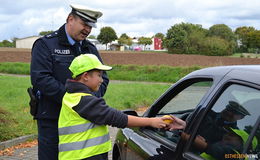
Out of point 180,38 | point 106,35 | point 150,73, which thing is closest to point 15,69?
point 150,73

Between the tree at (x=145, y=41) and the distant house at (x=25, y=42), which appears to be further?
the tree at (x=145, y=41)

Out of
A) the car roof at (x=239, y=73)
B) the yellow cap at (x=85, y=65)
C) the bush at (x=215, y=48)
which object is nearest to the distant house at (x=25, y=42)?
the bush at (x=215, y=48)

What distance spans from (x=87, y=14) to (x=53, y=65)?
1.79 feet

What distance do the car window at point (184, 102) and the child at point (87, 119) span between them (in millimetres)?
312

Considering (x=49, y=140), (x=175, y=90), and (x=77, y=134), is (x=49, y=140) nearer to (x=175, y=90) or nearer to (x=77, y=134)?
(x=77, y=134)

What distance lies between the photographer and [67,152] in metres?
2.64

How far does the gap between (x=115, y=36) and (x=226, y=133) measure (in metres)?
98.2

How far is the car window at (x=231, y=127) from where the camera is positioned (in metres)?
1.97

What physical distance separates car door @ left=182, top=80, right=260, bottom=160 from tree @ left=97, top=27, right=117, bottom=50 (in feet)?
315

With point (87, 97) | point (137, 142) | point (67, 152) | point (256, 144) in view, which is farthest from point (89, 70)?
point (256, 144)

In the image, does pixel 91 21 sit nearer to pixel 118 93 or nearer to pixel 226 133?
pixel 226 133

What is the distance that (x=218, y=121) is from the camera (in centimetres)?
225

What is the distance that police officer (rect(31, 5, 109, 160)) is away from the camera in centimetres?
313

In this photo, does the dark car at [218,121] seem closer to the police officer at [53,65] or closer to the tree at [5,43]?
the police officer at [53,65]
